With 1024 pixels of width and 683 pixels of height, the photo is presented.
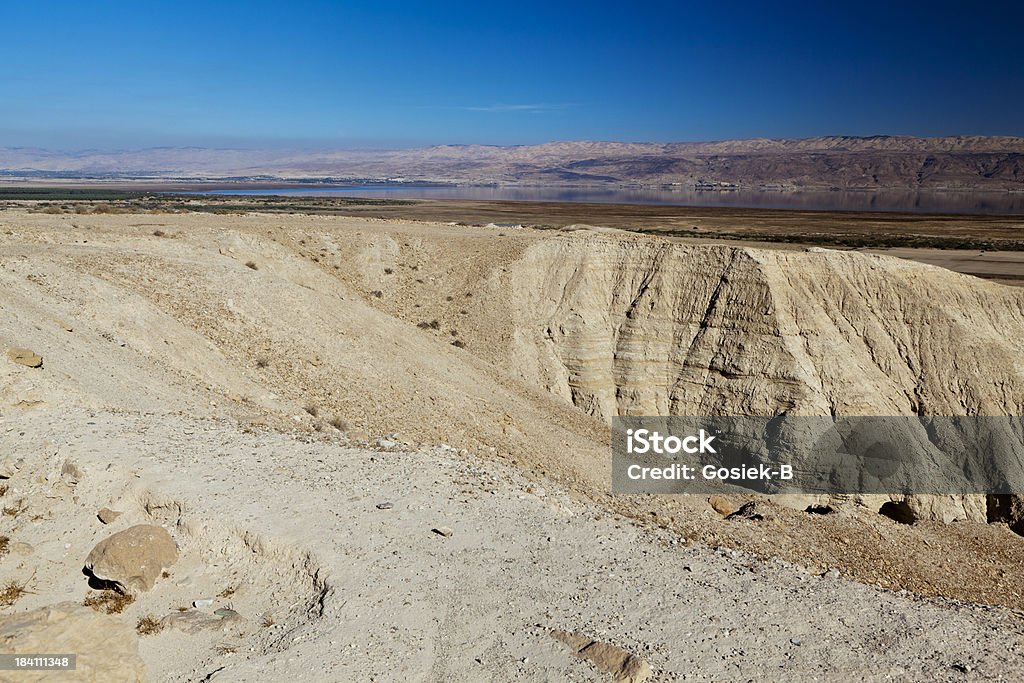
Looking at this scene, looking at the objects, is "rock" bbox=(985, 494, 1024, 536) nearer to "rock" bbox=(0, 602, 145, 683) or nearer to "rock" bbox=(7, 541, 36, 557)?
"rock" bbox=(0, 602, 145, 683)

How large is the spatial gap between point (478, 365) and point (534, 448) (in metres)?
6.46

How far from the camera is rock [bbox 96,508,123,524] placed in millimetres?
9742

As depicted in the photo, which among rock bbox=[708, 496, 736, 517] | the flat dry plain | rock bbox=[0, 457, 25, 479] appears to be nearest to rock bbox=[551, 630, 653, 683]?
the flat dry plain

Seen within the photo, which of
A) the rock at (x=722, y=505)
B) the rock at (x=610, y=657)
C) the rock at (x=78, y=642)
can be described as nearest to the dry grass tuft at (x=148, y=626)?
the rock at (x=78, y=642)

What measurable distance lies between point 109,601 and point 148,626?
2.82ft

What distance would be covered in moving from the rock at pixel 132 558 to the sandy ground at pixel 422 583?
0.25 meters

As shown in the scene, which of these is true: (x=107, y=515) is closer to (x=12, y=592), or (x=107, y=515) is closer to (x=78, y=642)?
(x=12, y=592)

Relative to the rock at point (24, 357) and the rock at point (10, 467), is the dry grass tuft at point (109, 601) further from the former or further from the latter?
the rock at point (24, 357)

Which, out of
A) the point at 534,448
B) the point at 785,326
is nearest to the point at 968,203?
the point at 785,326

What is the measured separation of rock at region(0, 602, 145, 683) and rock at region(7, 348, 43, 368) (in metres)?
8.42

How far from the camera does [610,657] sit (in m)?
8.30

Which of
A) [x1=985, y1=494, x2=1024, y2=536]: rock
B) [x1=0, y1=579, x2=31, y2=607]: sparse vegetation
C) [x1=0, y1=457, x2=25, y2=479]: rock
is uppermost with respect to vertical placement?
[x1=0, y1=457, x2=25, y2=479]: rock

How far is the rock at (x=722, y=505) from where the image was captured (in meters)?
15.1

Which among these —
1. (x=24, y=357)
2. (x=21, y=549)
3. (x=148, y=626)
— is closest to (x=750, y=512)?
(x=148, y=626)
